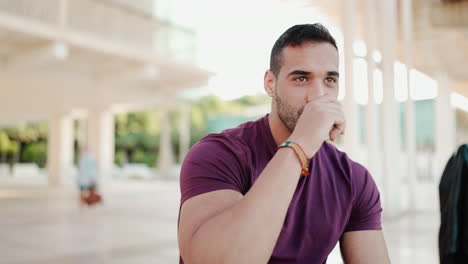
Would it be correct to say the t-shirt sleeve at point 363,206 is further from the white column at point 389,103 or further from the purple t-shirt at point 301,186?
the white column at point 389,103

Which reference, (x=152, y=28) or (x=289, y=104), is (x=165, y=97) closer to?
(x=152, y=28)

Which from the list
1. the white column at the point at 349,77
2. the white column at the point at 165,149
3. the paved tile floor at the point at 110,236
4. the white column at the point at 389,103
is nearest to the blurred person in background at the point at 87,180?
the paved tile floor at the point at 110,236

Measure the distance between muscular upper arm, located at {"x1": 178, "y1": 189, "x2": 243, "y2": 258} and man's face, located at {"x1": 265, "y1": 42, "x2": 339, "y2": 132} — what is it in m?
0.38

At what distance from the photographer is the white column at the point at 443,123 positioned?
690 inches

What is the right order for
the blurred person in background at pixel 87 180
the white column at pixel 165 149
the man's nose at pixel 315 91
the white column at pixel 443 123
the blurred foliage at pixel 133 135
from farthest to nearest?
the blurred foliage at pixel 133 135 → the white column at pixel 165 149 → the white column at pixel 443 123 → the blurred person in background at pixel 87 180 → the man's nose at pixel 315 91

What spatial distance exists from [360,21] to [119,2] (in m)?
7.99

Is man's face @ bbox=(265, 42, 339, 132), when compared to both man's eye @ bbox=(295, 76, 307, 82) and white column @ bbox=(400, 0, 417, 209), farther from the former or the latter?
white column @ bbox=(400, 0, 417, 209)

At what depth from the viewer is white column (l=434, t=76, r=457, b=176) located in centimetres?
1752

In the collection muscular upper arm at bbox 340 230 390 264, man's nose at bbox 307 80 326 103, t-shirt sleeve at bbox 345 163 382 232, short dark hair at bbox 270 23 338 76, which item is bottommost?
muscular upper arm at bbox 340 230 390 264

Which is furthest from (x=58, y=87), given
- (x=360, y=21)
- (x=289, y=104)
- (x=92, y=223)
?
(x=289, y=104)

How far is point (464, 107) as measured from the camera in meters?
23.7

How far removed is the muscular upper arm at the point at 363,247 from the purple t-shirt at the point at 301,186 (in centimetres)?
3

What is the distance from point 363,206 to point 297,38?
0.67 metres

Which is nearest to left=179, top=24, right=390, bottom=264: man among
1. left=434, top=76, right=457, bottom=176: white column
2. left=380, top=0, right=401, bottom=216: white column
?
left=380, top=0, right=401, bottom=216: white column
